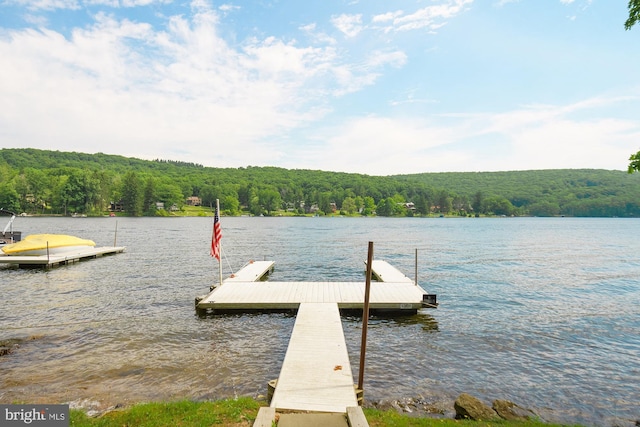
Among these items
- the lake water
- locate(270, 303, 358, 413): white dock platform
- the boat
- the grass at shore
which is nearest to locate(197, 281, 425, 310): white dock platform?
the lake water

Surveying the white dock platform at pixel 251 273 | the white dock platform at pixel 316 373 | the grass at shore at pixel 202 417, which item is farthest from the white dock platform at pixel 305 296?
the grass at shore at pixel 202 417

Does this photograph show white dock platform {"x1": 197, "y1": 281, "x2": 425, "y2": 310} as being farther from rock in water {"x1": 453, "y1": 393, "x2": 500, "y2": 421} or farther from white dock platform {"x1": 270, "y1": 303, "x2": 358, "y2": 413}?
rock in water {"x1": 453, "y1": 393, "x2": 500, "y2": 421}

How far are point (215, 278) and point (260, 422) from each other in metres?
18.0

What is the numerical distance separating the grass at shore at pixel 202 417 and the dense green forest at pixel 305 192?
13448 centimetres

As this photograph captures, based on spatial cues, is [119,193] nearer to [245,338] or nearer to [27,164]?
[27,164]

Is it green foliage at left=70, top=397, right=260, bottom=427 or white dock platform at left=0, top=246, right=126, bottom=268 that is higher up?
green foliage at left=70, top=397, right=260, bottom=427

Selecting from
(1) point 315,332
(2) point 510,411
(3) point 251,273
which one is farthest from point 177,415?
(3) point 251,273

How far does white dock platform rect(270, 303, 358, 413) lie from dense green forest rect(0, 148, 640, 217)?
13298cm

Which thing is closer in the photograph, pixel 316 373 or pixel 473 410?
pixel 473 410

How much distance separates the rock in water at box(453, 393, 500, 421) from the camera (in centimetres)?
770

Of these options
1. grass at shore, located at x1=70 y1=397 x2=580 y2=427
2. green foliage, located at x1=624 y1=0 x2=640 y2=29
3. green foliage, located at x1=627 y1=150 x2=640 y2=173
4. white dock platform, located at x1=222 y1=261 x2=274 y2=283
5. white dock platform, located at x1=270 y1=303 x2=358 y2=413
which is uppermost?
green foliage, located at x1=624 y1=0 x2=640 y2=29

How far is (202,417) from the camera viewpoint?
6.66 meters

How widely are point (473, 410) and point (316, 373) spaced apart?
3.30 m

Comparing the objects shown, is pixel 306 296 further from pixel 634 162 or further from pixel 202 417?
pixel 634 162
